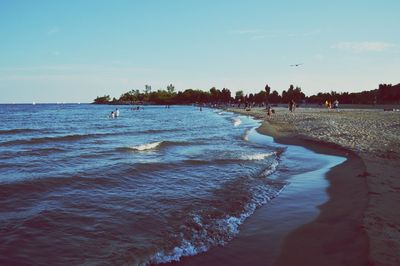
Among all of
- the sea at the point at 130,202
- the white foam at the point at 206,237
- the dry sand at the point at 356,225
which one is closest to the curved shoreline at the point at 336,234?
the dry sand at the point at 356,225

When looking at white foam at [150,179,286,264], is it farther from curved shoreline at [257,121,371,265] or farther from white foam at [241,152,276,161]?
white foam at [241,152,276,161]

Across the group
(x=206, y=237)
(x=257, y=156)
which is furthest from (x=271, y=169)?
(x=206, y=237)

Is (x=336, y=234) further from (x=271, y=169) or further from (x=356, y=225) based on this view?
(x=271, y=169)

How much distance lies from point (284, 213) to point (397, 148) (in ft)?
32.1

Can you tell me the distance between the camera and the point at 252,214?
819 centimetres

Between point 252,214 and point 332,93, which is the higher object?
point 332,93

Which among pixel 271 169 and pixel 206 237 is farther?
pixel 271 169

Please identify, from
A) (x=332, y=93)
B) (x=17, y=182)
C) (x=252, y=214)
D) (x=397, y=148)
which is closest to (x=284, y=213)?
(x=252, y=214)

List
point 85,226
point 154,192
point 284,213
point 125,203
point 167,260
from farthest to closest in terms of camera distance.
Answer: point 154,192, point 125,203, point 284,213, point 85,226, point 167,260

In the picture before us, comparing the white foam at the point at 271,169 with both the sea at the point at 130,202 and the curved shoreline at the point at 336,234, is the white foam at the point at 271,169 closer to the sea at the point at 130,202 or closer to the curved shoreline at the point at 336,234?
the sea at the point at 130,202

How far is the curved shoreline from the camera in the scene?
529 cm

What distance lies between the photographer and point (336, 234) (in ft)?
20.8

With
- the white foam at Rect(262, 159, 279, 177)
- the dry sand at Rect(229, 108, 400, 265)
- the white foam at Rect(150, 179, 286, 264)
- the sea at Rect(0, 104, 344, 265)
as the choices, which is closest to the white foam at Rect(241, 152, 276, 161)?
the sea at Rect(0, 104, 344, 265)

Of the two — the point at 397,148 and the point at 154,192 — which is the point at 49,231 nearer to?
the point at 154,192
